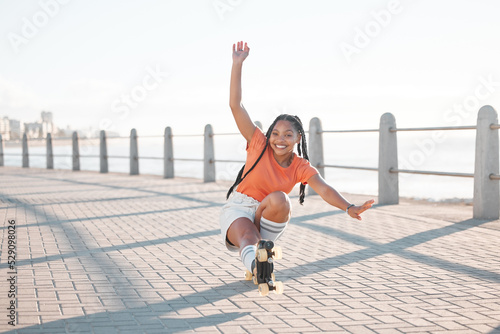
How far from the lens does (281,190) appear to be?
14.1ft

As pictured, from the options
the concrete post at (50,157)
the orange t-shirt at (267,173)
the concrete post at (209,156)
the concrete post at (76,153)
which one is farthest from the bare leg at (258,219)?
the concrete post at (50,157)

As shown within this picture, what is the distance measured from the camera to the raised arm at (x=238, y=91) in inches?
161

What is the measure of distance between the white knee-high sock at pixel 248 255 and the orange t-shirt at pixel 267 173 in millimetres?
507

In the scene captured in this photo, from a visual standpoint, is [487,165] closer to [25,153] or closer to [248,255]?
[248,255]

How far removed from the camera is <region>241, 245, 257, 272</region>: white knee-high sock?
12.5ft

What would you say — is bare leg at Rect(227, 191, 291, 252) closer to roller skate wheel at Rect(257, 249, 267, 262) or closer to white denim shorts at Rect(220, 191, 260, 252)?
white denim shorts at Rect(220, 191, 260, 252)

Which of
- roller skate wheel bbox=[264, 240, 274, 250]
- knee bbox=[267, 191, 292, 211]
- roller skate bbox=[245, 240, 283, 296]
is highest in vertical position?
knee bbox=[267, 191, 292, 211]

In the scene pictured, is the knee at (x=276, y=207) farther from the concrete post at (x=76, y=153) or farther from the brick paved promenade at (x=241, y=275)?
the concrete post at (x=76, y=153)

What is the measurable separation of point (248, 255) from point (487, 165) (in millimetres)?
4927

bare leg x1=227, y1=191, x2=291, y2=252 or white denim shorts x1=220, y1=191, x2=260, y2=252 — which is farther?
white denim shorts x1=220, y1=191, x2=260, y2=252

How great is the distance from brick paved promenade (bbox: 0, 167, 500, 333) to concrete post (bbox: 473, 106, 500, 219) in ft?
0.99

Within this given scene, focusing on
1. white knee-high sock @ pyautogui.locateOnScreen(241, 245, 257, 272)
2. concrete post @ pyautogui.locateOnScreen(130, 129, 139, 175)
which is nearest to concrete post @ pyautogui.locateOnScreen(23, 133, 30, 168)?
Result: concrete post @ pyautogui.locateOnScreen(130, 129, 139, 175)

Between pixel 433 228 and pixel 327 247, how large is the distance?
6.27 ft

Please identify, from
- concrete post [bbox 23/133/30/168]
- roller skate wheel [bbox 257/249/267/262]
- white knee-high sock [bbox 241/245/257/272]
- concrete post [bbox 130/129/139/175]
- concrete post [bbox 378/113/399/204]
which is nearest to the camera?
roller skate wheel [bbox 257/249/267/262]
